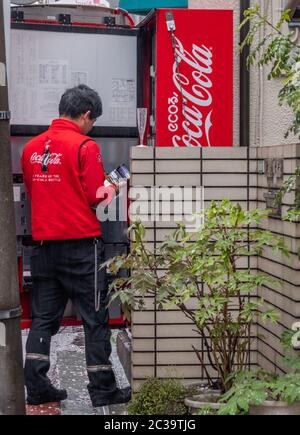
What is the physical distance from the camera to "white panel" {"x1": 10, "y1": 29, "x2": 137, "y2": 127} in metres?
7.72

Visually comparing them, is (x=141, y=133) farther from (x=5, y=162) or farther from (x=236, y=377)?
(x=236, y=377)

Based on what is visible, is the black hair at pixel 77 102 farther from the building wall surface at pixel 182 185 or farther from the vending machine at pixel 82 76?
the vending machine at pixel 82 76

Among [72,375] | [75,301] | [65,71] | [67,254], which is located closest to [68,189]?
[67,254]

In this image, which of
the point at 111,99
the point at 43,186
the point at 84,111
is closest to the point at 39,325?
the point at 43,186

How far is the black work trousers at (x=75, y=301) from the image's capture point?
5652mm

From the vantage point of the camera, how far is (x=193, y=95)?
659 centimetres

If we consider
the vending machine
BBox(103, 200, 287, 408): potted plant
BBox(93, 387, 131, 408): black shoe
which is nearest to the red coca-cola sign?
the vending machine

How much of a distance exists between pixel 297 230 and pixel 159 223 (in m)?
1.06

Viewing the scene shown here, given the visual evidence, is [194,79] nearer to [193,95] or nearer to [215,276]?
[193,95]

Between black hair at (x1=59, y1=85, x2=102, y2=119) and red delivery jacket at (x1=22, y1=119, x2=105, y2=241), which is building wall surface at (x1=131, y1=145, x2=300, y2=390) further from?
black hair at (x1=59, y1=85, x2=102, y2=119)

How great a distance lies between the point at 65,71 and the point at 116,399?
3499mm

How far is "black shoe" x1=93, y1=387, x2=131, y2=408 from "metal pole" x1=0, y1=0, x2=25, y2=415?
1.26 meters

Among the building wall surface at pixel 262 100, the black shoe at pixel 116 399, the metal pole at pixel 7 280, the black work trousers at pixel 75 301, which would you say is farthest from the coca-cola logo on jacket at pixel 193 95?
the metal pole at pixel 7 280

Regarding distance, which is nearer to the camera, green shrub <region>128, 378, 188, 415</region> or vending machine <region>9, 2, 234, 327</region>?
green shrub <region>128, 378, 188, 415</region>
